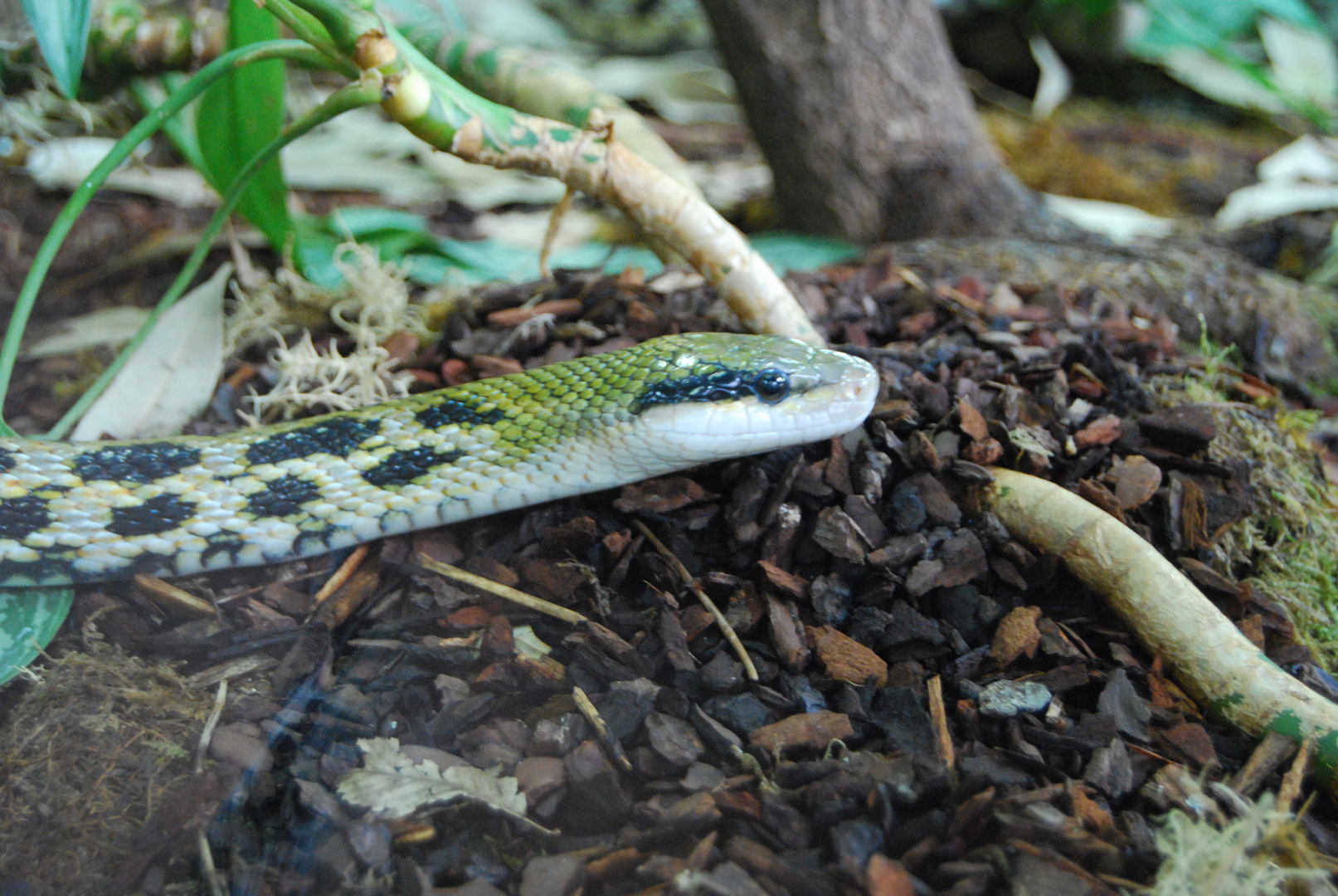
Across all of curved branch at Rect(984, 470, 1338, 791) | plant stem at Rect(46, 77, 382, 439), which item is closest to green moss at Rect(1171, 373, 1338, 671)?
curved branch at Rect(984, 470, 1338, 791)

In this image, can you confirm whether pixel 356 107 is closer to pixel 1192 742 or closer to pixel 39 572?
pixel 39 572

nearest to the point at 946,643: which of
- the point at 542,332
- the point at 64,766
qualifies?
the point at 542,332

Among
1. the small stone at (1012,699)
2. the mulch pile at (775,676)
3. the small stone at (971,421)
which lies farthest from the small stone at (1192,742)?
the small stone at (971,421)

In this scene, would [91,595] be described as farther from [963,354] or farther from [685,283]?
[963,354]

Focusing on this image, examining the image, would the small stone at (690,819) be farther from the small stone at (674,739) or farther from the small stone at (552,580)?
the small stone at (552,580)

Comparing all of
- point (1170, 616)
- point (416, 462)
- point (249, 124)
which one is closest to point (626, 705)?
point (416, 462)
